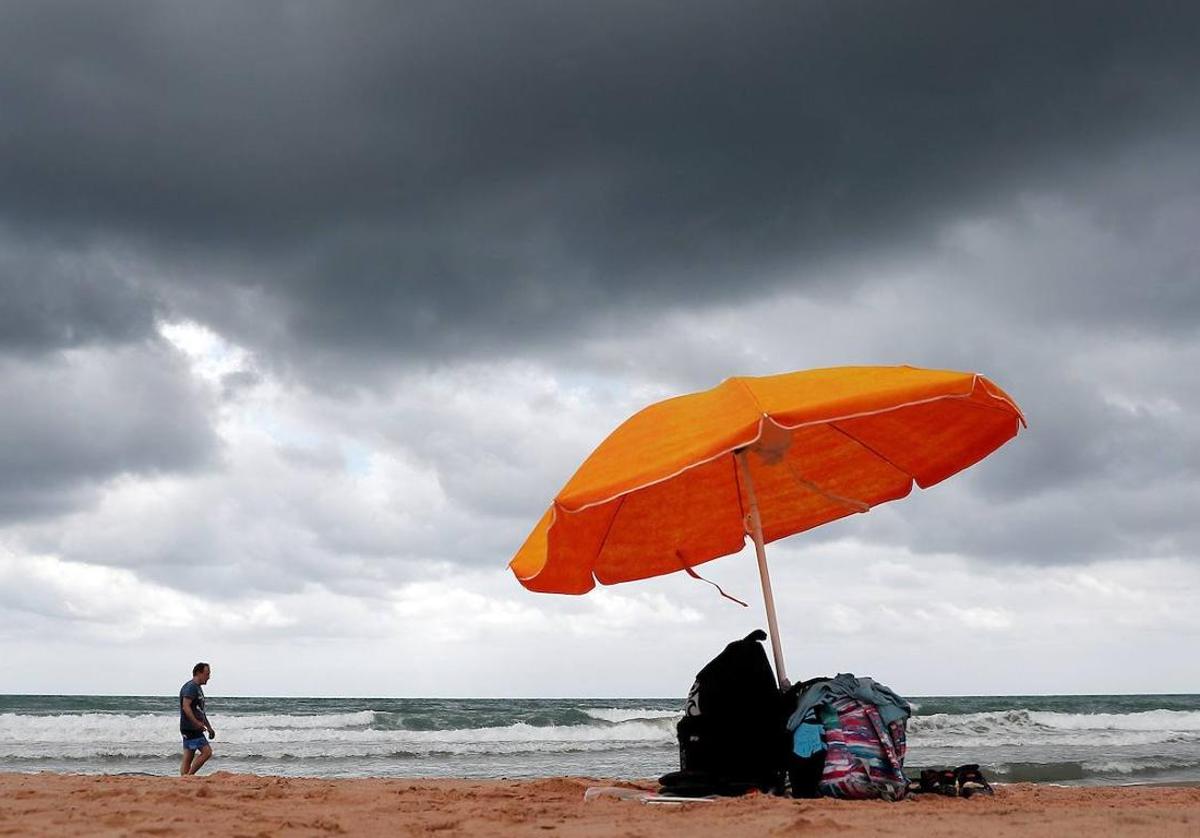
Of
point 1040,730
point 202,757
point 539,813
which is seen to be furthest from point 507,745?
point 539,813

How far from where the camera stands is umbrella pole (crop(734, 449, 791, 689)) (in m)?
6.16

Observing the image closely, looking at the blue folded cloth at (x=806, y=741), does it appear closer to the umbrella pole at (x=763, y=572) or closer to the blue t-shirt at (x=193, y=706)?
the umbrella pole at (x=763, y=572)

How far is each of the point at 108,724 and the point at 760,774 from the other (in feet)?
89.4

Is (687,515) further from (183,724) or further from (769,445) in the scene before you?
(183,724)

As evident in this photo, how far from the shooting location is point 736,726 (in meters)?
6.00

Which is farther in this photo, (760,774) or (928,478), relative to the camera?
(928,478)

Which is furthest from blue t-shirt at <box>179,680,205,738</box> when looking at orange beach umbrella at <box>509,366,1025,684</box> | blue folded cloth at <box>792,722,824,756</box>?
blue folded cloth at <box>792,722,824,756</box>

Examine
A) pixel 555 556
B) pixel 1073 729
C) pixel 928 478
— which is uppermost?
pixel 928 478

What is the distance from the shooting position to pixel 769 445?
6535 mm

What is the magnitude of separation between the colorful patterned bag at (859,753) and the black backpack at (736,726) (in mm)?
277

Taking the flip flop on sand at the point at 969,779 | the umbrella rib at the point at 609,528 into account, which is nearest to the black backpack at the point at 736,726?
the umbrella rib at the point at 609,528

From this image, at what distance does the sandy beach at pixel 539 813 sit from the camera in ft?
15.9

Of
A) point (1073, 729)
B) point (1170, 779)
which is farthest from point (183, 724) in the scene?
point (1073, 729)

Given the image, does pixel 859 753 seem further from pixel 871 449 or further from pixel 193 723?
pixel 193 723
